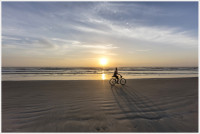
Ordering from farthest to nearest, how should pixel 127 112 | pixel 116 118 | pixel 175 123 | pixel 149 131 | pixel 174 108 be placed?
pixel 174 108 < pixel 127 112 < pixel 116 118 < pixel 175 123 < pixel 149 131

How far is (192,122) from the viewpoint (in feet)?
13.8

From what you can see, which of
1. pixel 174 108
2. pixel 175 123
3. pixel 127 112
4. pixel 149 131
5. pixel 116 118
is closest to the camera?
pixel 149 131

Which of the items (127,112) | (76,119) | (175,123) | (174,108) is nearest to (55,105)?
(76,119)

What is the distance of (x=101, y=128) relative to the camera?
3.77 meters

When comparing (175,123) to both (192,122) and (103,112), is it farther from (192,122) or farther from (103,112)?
(103,112)

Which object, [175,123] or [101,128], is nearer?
[101,128]

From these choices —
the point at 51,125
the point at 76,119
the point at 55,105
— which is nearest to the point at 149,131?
the point at 76,119

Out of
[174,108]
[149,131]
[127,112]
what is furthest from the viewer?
[174,108]

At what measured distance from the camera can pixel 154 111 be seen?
5.07m

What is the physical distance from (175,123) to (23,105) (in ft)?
20.3

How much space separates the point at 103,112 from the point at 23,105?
3731 millimetres

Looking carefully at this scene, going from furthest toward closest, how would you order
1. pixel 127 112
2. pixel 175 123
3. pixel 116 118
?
1. pixel 127 112
2. pixel 116 118
3. pixel 175 123

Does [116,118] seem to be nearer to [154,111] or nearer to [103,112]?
[103,112]

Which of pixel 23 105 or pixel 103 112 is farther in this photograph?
pixel 23 105
